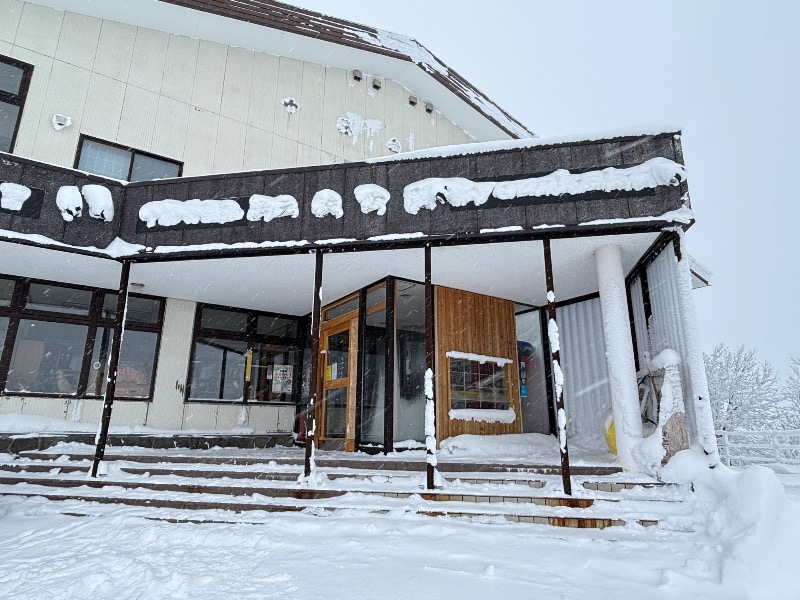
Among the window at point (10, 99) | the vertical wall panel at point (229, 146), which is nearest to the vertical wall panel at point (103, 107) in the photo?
the window at point (10, 99)

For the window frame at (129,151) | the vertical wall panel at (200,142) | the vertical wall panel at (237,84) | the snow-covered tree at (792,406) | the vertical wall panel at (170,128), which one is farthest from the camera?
the snow-covered tree at (792,406)

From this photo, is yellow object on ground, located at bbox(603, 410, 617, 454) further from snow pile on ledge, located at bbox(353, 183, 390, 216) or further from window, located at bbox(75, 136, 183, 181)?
window, located at bbox(75, 136, 183, 181)

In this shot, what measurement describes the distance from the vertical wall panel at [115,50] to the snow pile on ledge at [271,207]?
16.6ft

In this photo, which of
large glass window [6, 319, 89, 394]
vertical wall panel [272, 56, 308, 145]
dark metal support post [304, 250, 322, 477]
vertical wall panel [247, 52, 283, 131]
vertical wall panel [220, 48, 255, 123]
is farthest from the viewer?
vertical wall panel [272, 56, 308, 145]

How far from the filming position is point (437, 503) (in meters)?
4.98

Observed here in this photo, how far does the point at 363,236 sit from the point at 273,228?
131cm

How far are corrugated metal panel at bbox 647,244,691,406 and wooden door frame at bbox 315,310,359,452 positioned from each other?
4665mm

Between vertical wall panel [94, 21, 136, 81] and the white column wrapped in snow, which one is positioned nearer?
the white column wrapped in snow

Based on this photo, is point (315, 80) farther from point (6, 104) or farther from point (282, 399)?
point (282, 399)

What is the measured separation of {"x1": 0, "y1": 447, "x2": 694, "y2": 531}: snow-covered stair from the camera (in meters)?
4.72

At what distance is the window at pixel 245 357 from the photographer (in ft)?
32.1

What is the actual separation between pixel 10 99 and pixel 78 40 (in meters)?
1.73

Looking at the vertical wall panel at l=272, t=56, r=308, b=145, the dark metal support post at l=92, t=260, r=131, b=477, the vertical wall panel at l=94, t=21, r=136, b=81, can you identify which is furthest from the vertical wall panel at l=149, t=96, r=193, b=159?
the dark metal support post at l=92, t=260, r=131, b=477

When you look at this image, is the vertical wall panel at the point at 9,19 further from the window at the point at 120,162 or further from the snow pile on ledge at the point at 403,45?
the snow pile on ledge at the point at 403,45
